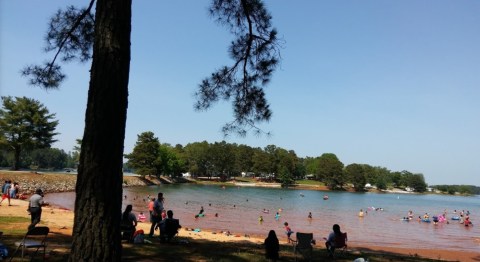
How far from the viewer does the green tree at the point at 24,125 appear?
48.7m

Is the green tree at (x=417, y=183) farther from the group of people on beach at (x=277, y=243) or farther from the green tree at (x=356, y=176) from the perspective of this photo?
the group of people on beach at (x=277, y=243)

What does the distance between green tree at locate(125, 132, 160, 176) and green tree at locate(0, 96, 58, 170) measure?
3545cm

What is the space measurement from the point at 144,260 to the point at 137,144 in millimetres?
83552

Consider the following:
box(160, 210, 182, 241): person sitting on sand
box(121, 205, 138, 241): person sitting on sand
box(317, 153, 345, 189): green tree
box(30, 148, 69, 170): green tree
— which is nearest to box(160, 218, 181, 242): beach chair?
box(160, 210, 182, 241): person sitting on sand

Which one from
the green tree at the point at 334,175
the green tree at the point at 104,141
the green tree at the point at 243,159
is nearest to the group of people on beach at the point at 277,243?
the green tree at the point at 104,141

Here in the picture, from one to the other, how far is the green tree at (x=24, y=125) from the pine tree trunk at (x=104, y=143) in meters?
51.8

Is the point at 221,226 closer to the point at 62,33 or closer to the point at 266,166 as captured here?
the point at 62,33

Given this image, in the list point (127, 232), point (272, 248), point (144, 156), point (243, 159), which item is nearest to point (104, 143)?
point (272, 248)

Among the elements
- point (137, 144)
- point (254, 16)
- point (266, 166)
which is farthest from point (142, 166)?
point (254, 16)

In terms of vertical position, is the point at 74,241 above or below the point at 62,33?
below

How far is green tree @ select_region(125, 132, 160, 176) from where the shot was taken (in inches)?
3415

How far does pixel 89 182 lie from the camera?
4.26 meters

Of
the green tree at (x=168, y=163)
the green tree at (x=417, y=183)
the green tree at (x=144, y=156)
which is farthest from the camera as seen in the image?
the green tree at (x=417, y=183)

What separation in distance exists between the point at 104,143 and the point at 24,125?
52.5 m
